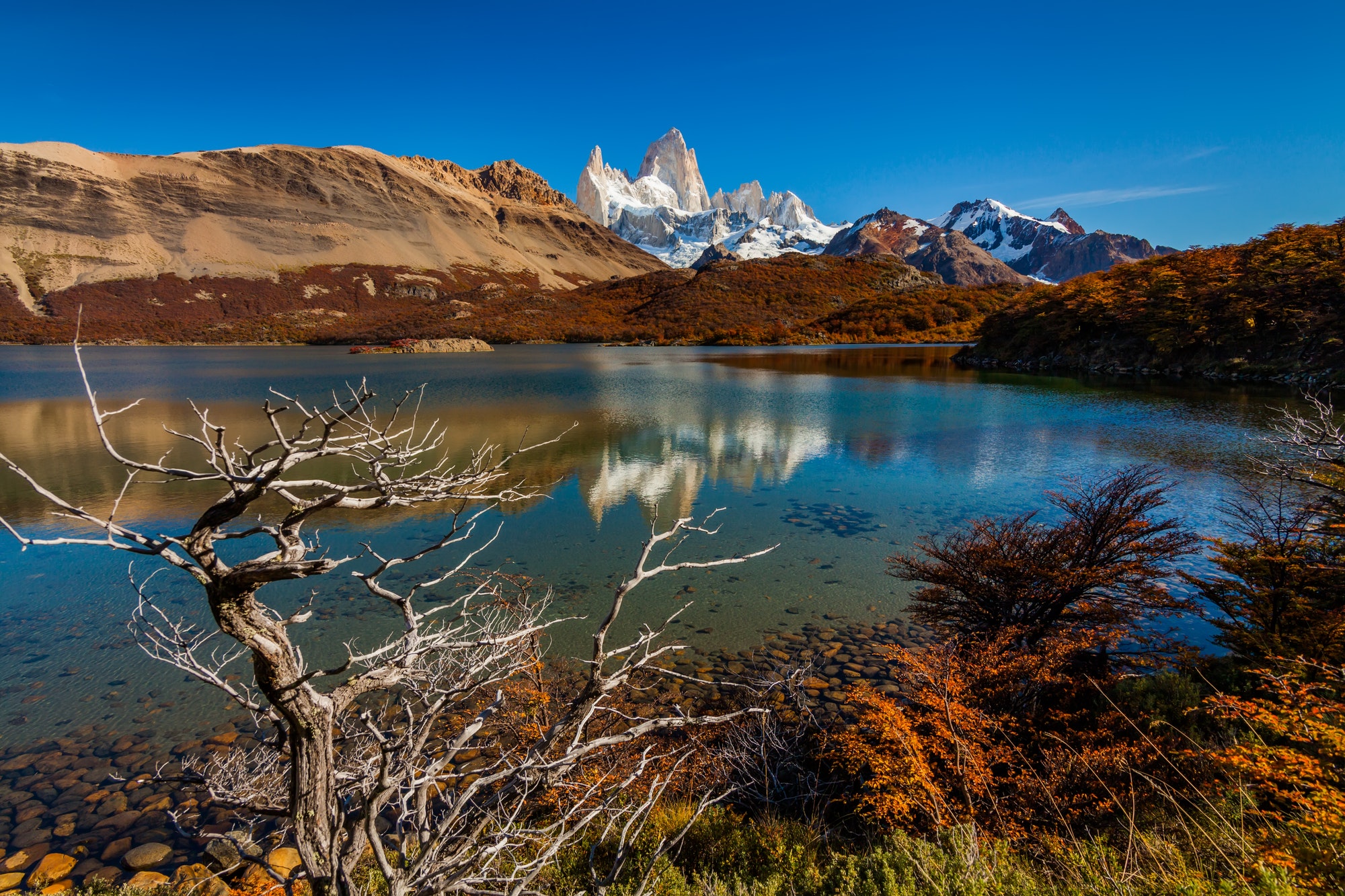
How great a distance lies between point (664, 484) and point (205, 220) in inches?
7905

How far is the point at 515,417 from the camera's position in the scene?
2794 centimetres

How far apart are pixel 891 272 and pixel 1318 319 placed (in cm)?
10760

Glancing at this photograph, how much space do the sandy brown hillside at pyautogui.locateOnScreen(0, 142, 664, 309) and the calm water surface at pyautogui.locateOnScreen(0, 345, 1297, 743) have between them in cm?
12836

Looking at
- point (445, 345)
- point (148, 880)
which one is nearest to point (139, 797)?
point (148, 880)

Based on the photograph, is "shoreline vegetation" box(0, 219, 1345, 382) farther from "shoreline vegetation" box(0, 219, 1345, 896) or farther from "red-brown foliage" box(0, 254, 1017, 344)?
"shoreline vegetation" box(0, 219, 1345, 896)

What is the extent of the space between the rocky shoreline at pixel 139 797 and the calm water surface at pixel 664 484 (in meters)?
0.49

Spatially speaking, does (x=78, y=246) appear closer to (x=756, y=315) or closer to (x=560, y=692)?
(x=756, y=315)

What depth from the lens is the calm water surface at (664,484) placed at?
29.1 feet

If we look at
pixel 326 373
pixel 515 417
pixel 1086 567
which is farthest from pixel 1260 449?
pixel 326 373

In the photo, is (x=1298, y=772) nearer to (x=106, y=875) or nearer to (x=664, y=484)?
(x=106, y=875)

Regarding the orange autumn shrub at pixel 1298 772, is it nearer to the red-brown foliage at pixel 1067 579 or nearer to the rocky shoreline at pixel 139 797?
the red-brown foliage at pixel 1067 579

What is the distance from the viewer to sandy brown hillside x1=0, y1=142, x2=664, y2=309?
13288cm

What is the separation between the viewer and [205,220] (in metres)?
158

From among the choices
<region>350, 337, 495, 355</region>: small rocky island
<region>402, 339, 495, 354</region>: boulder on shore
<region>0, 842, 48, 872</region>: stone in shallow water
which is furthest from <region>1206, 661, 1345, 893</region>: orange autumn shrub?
<region>402, 339, 495, 354</region>: boulder on shore
